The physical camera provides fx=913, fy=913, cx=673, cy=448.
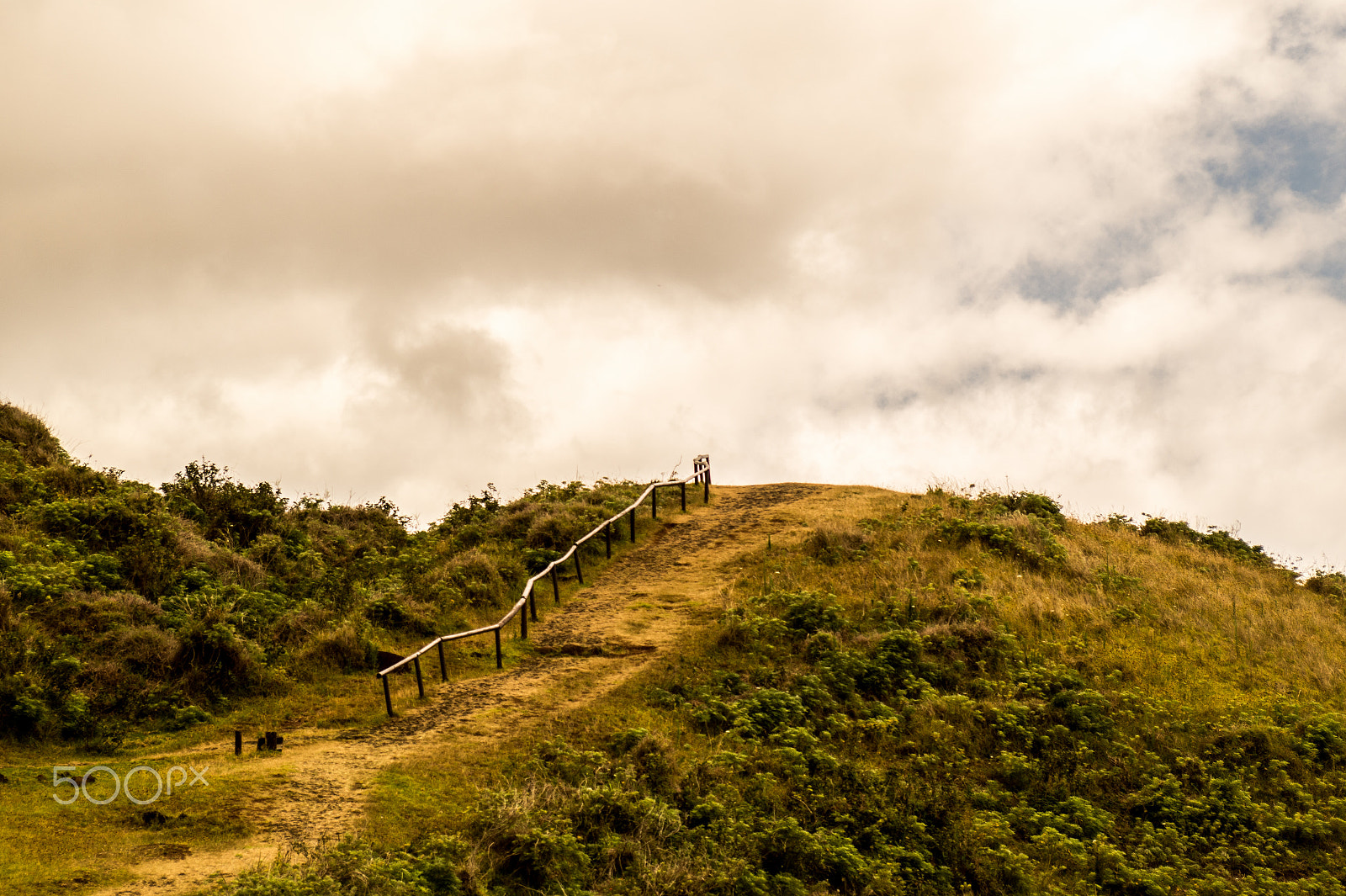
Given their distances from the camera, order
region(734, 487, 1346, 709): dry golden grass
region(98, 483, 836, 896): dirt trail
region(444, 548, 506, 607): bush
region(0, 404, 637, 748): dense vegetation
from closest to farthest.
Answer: region(98, 483, 836, 896): dirt trail, region(0, 404, 637, 748): dense vegetation, region(734, 487, 1346, 709): dry golden grass, region(444, 548, 506, 607): bush

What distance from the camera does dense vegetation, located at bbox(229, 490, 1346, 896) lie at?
30.7 feet

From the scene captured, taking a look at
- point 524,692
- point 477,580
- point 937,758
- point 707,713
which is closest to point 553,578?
point 477,580

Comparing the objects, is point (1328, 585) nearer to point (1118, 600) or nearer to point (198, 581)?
point (1118, 600)

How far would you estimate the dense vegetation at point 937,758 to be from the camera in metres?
9.35

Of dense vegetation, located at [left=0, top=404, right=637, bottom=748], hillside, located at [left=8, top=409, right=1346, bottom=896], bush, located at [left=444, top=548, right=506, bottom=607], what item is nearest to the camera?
hillside, located at [left=8, top=409, right=1346, bottom=896]

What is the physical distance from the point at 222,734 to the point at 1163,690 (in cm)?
1389

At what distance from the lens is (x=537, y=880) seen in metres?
8.86

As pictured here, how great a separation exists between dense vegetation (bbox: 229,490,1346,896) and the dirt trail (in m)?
0.85

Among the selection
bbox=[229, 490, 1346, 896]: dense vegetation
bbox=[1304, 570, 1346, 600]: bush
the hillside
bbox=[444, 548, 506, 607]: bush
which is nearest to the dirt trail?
the hillside

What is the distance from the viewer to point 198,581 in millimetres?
16625

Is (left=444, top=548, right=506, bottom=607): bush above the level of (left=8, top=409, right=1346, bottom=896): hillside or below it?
above

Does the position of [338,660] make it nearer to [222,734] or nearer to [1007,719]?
[222,734]

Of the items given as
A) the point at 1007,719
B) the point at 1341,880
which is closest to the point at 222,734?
the point at 1007,719

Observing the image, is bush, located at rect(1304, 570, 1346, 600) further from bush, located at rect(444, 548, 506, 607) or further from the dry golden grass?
bush, located at rect(444, 548, 506, 607)
